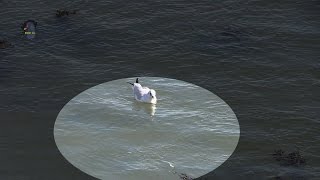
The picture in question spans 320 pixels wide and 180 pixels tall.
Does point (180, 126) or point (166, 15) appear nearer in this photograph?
point (180, 126)

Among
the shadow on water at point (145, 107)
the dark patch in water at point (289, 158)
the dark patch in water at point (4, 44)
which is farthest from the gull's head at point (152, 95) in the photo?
the dark patch in water at point (4, 44)

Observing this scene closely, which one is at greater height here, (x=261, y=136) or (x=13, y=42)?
(x=13, y=42)

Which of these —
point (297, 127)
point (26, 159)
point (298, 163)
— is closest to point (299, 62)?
point (297, 127)

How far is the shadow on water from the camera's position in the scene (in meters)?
35.7

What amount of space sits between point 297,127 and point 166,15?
2043cm

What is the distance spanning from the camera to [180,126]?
33906 mm

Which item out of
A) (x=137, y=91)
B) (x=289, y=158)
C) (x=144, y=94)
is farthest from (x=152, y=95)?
(x=289, y=158)

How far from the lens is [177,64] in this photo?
42.3 metres

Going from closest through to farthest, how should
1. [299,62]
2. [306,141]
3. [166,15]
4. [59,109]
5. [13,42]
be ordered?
[306,141] → [59,109] → [299,62] → [13,42] → [166,15]

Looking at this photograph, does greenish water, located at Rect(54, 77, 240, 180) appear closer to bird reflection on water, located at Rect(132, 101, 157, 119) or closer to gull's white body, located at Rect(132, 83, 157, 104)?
bird reflection on water, located at Rect(132, 101, 157, 119)

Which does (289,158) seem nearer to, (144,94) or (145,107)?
(145,107)

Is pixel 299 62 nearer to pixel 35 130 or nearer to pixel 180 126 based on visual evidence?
pixel 180 126

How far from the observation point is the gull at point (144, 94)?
35719 mm

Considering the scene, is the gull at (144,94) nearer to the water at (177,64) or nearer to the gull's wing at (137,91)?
the gull's wing at (137,91)
